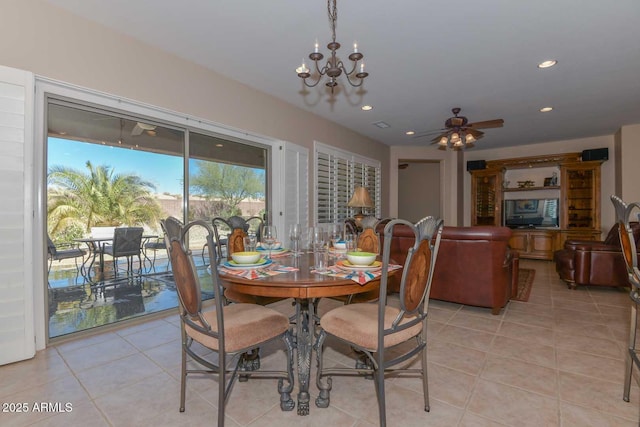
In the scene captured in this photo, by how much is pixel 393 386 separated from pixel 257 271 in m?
1.14

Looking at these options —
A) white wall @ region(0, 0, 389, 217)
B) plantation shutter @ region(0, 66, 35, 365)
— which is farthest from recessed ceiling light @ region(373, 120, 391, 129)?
plantation shutter @ region(0, 66, 35, 365)

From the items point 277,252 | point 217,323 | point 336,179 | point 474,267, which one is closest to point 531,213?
point 336,179

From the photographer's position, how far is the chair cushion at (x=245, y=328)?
1.51 meters

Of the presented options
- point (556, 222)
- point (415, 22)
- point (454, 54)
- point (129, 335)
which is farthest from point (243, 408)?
point (556, 222)

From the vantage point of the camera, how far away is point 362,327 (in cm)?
155

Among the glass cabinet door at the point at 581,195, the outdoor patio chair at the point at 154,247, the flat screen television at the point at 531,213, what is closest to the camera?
the outdoor patio chair at the point at 154,247

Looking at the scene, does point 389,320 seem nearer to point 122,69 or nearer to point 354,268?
point 354,268

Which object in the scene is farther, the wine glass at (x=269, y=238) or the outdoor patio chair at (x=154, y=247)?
the outdoor patio chair at (x=154, y=247)

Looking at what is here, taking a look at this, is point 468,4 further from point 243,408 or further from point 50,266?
point 50,266

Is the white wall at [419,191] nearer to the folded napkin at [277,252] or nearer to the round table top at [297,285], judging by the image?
the folded napkin at [277,252]

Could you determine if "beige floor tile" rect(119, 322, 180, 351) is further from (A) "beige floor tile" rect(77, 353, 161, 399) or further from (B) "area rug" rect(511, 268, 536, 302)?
(B) "area rug" rect(511, 268, 536, 302)

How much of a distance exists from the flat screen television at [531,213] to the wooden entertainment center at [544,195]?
2cm

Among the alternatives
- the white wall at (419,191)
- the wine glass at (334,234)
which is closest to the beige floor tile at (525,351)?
the wine glass at (334,234)

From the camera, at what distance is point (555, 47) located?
9.61 ft
